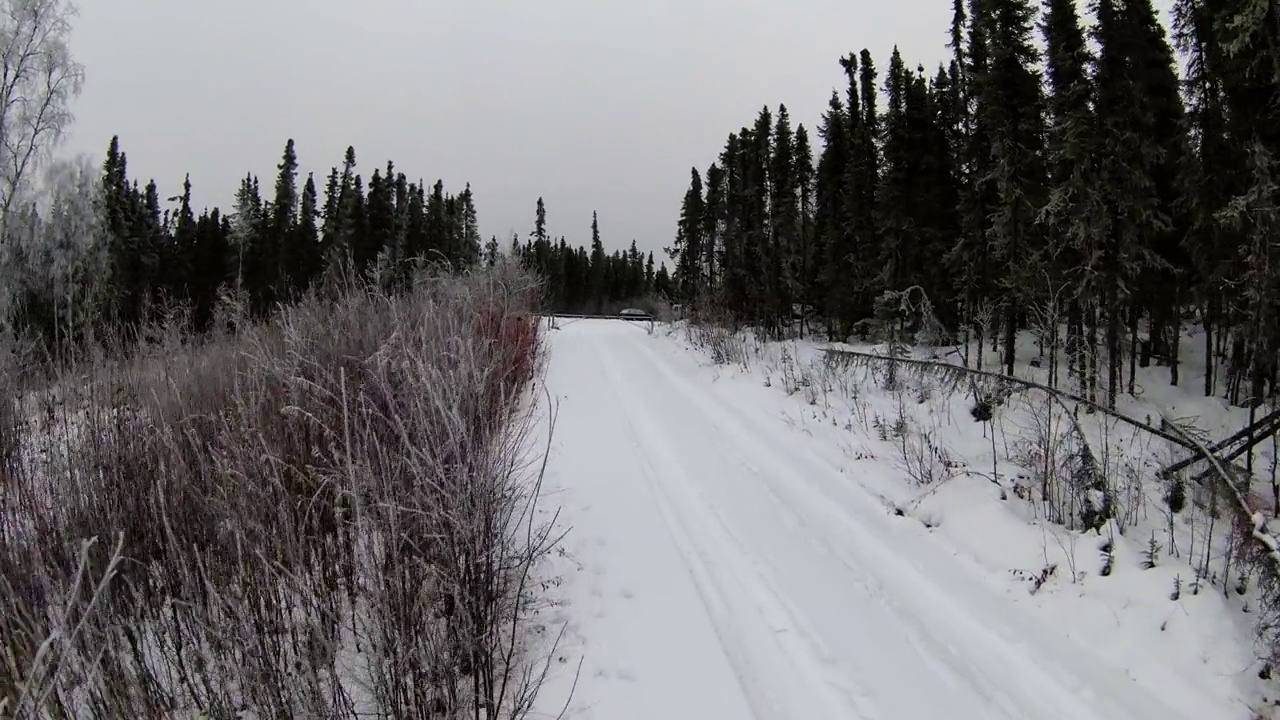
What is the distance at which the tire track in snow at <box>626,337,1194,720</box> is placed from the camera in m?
2.83

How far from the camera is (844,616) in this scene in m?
3.62

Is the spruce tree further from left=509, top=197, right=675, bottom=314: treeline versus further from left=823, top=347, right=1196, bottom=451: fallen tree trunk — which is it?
left=509, top=197, right=675, bottom=314: treeline

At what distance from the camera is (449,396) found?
2490mm

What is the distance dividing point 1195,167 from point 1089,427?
1299 centimetres

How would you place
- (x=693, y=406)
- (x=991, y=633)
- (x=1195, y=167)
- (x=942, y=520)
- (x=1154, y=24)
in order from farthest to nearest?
(x=1154, y=24) → (x=1195, y=167) → (x=693, y=406) → (x=942, y=520) → (x=991, y=633)

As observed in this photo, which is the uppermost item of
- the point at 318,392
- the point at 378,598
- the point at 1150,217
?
the point at 1150,217

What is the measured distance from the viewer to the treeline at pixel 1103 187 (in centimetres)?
1474

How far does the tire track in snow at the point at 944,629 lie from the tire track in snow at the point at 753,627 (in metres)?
0.68

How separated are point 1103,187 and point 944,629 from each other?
18.9 m

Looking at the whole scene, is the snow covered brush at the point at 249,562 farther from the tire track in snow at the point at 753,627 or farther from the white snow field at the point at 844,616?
the tire track in snow at the point at 753,627

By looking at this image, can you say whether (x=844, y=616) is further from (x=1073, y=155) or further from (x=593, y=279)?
(x=593, y=279)

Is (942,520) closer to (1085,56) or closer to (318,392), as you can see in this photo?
(318,392)

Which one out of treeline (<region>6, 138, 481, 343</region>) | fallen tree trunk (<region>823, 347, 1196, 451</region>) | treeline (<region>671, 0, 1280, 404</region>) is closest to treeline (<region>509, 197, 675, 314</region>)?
treeline (<region>6, 138, 481, 343</region>)

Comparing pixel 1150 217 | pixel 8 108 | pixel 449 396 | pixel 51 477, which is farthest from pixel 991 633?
pixel 8 108
